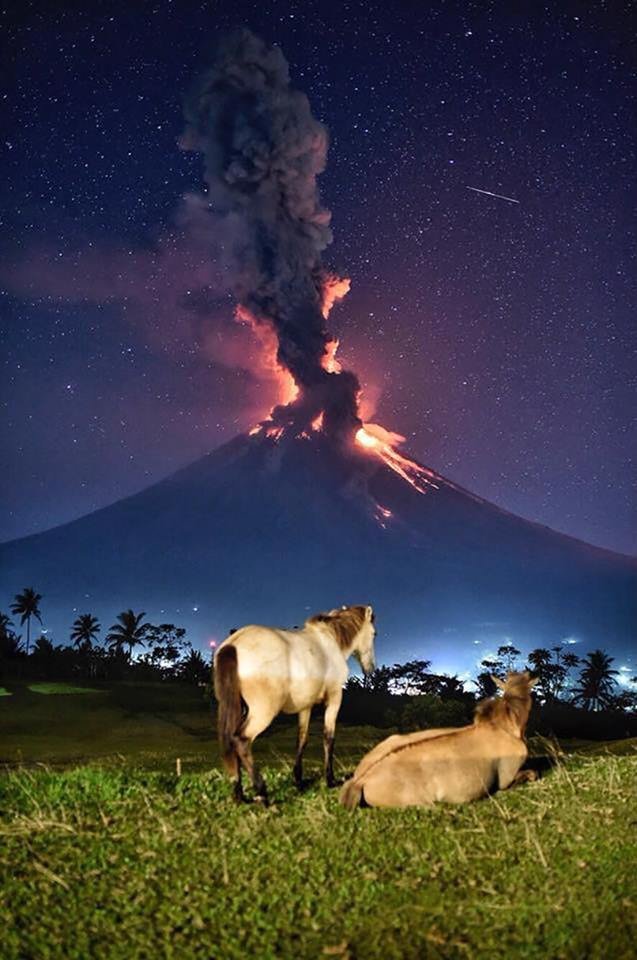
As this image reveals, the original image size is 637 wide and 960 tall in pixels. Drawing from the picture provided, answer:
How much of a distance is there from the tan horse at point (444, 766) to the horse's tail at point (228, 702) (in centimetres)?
122

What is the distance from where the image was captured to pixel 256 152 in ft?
511

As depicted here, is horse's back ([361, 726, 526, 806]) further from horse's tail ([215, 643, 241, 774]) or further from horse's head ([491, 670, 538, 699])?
horse's tail ([215, 643, 241, 774])

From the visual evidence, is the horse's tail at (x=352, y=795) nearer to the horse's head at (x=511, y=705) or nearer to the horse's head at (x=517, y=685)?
the horse's head at (x=511, y=705)

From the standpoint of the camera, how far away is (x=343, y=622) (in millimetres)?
10281

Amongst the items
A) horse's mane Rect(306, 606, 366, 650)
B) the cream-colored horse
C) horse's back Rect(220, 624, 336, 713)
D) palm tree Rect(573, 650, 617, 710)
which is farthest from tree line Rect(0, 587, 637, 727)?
horse's back Rect(220, 624, 336, 713)

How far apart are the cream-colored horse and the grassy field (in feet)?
1.66

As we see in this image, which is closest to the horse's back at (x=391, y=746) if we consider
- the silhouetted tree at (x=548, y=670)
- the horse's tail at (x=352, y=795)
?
the horse's tail at (x=352, y=795)

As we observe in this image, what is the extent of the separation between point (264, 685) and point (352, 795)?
1417mm

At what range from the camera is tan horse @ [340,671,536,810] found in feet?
26.0

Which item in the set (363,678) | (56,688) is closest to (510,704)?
(56,688)

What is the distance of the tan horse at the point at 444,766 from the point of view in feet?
26.0

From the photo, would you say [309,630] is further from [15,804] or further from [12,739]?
[12,739]

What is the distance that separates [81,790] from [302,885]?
3.77m

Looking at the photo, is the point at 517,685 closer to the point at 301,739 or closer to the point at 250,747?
the point at 301,739
